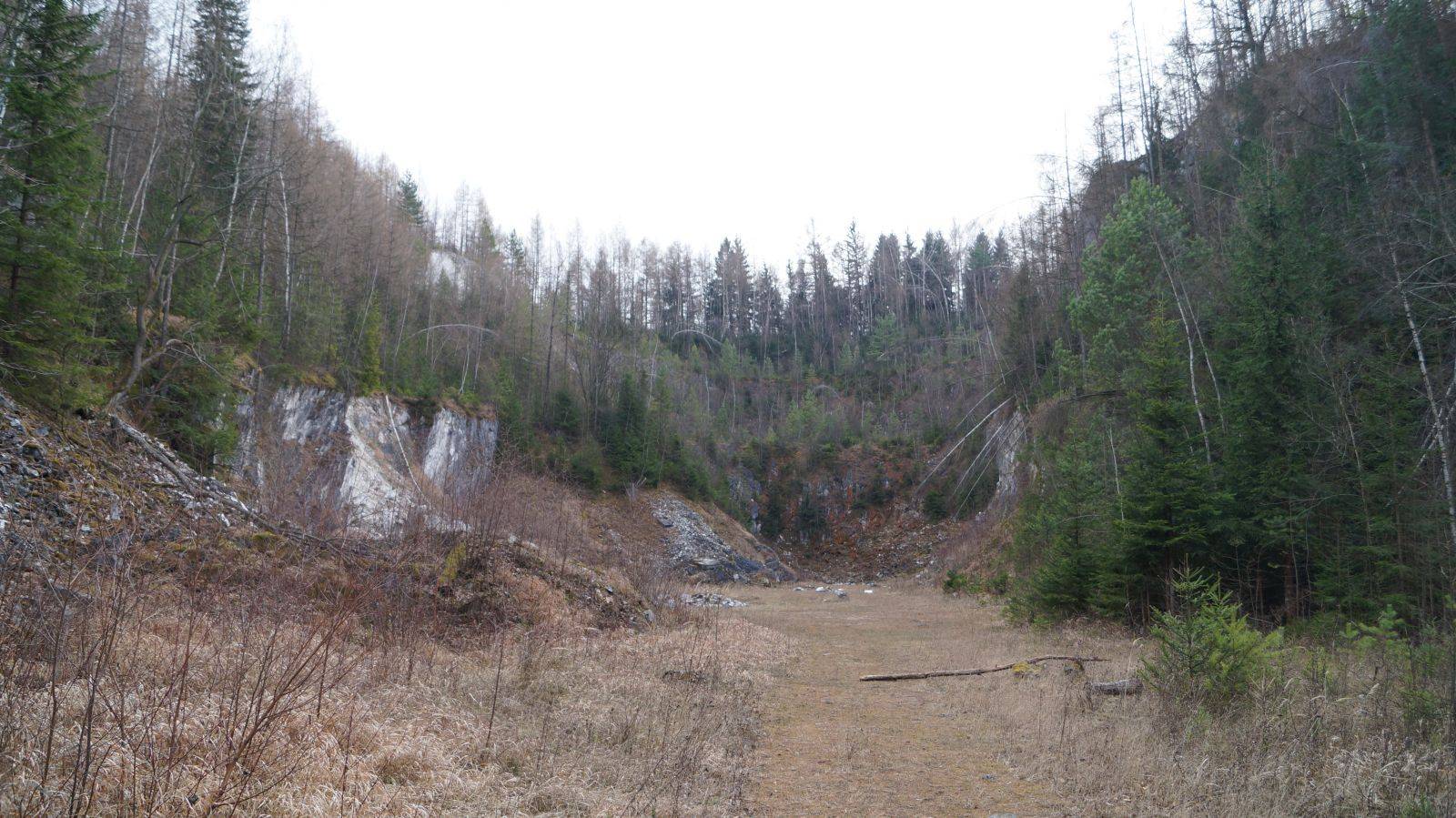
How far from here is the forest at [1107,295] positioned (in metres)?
11.7

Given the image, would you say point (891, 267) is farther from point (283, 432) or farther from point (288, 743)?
point (288, 743)

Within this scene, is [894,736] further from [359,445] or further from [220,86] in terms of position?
[220,86]

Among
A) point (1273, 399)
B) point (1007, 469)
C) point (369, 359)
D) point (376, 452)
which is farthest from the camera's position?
point (1007, 469)

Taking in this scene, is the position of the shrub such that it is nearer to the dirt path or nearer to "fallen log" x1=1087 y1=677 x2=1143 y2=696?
"fallen log" x1=1087 y1=677 x2=1143 y2=696

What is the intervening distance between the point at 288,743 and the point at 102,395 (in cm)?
1330

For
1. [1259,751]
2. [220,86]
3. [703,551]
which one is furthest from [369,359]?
[1259,751]

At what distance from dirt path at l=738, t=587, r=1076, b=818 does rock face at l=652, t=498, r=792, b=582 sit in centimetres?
2131

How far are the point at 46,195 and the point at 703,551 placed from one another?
97.2 feet

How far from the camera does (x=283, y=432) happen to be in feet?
81.4

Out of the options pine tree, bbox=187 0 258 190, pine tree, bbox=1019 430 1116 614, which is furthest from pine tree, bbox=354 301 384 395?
pine tree, bbox=1019 430 1116 614

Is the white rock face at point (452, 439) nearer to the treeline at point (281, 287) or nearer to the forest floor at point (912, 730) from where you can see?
the treeline at point (281, 287)

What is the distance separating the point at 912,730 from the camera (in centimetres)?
752

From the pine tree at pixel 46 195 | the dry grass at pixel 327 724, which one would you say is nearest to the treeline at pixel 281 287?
the pine tree at pixel 46 195

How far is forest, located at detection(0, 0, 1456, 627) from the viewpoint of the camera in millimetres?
11672
